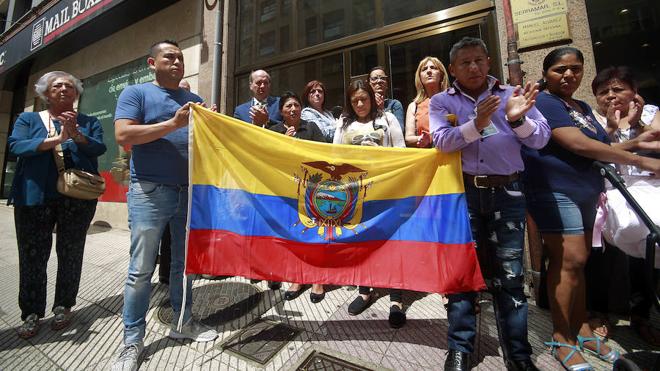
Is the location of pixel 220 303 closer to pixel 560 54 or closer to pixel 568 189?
pixel 568 189

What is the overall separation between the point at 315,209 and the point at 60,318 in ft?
7.85

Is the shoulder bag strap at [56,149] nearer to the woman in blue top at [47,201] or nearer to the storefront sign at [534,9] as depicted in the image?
the woman in blue top at [47,201]

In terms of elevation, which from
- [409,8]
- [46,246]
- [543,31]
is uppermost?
[409,8]

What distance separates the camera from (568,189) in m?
1.95

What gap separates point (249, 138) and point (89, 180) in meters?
1.49

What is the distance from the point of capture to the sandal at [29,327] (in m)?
2.33

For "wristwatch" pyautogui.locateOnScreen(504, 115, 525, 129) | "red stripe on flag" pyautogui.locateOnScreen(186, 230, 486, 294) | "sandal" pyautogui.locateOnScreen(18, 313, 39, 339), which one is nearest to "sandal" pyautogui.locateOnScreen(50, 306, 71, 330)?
"sandal" pyautogui.locateOnScreen(18, 313, 39, 339)

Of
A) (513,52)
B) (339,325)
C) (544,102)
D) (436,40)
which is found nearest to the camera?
(544,102)

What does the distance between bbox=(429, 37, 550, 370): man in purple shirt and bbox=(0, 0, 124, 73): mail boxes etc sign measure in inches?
296

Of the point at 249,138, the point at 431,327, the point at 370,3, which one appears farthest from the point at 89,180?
the point at 370,3

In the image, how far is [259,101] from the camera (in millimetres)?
3498

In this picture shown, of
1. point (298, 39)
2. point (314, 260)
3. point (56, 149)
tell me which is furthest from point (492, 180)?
point (298, 39)

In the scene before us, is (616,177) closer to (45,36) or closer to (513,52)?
(513,52)

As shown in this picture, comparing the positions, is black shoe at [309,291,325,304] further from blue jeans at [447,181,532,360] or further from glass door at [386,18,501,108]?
glass door at [386,18,501,108]
